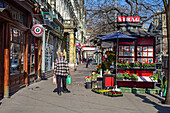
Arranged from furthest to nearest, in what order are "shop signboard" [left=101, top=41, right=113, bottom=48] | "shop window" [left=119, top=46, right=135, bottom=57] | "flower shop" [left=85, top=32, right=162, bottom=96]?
"shop window" [left=119, top=46, right=135, bottom=57], "shop signboard" [left=101, top=41, right=113, bottom=48], "flower shop" [left=85, top=32, right=162, bottom=96]

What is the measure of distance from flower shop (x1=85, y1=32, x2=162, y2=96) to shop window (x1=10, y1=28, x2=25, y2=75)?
3.64 metres

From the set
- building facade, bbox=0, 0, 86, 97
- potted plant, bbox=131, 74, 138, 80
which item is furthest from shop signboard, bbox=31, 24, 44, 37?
potted plant, bbox=131, 74, 138, 80

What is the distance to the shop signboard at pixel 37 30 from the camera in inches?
496

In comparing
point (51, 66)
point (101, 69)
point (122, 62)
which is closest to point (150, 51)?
point (122, 62)

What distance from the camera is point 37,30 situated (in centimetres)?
1265

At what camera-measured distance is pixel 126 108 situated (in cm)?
754

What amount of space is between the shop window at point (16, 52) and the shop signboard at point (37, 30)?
30.8 inches

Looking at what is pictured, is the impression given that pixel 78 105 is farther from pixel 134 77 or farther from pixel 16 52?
pixel 16 52

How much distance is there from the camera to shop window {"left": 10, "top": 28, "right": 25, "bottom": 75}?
33.6ft

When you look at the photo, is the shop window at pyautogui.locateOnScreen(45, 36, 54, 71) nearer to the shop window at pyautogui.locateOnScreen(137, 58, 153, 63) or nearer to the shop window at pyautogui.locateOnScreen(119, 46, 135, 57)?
the shop window at pyautogui.locateOnScreen(119, 46, 135, 57)

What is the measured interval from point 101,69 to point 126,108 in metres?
4.56

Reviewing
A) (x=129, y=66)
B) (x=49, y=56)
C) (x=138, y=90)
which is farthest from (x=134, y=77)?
(x=49, y=56)

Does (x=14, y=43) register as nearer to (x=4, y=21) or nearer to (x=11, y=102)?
(x=4, y=21)

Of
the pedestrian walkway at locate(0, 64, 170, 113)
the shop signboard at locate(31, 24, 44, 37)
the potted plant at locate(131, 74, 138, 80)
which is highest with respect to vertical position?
the shop signboard at locate(31, 24, 44, 37)
